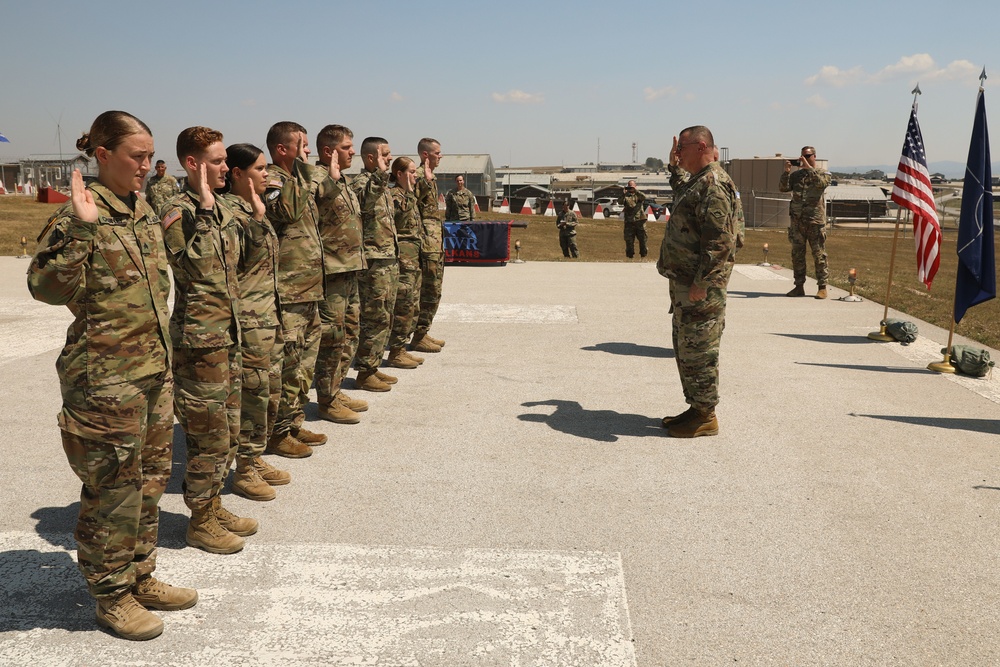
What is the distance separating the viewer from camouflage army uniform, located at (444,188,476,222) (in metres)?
16.4

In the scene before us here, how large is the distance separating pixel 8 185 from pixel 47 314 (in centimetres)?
5165

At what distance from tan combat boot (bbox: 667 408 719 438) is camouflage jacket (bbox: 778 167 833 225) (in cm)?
758

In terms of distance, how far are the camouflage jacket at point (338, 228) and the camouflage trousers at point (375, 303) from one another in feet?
2.42

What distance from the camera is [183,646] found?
10.7ft

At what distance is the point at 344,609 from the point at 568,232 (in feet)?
57.6

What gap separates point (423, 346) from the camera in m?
9.05

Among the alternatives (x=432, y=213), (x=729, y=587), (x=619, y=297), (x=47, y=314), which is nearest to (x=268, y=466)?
(x=729, y=587)

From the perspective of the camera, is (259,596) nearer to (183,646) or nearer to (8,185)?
(183,646)

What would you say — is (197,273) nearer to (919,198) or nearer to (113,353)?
(113,353)

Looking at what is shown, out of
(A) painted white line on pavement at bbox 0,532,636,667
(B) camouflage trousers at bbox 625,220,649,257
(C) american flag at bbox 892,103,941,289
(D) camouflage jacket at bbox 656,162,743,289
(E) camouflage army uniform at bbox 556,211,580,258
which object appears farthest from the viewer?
(E) camouflage army uniform at bbox 556,211,580,258

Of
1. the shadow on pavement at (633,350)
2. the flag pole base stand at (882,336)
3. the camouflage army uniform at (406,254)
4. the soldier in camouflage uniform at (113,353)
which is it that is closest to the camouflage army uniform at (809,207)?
the flag pole base stand at (882,336)

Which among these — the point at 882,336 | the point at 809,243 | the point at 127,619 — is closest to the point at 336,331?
the point at 127,619

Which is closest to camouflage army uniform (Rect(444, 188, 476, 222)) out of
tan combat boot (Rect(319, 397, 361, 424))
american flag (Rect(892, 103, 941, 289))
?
american flag (Rect(892, 103, 941, 289))

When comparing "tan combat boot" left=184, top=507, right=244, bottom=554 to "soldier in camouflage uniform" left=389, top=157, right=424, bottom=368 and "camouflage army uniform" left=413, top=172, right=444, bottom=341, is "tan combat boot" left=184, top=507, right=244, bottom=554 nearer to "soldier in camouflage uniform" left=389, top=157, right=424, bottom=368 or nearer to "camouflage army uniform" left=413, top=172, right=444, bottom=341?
"soldier in camouflage uniform" left=389, top=157, right=424, bottom=368
